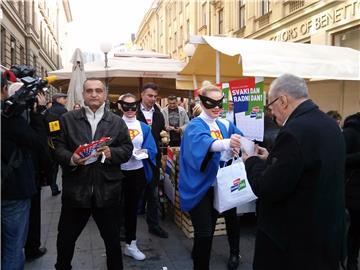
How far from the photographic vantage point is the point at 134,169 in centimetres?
448

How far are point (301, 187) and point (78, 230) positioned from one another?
78.9 inches

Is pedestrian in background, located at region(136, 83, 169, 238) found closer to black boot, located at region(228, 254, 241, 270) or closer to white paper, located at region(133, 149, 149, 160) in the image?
white paper, located at region(133, 149, 149, 160)

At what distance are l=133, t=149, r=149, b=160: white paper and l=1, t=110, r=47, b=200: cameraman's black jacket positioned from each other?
1.46 m

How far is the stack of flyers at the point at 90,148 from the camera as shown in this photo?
3.10m

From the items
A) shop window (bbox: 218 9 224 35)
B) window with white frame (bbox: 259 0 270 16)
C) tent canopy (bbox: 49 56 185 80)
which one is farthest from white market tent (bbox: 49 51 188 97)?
shop window (bbox: 218 9 224 35)

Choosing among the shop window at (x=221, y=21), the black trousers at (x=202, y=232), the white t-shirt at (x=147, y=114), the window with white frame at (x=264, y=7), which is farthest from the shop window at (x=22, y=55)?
the black trousers at (x=202, y=232)

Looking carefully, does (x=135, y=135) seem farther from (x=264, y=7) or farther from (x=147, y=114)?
(x=264, y=7)

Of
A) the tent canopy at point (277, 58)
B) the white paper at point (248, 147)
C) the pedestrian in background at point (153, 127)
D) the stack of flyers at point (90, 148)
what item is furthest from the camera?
the tent canopy at point (277, 58)

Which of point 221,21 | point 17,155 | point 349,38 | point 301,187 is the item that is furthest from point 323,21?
point 17,155

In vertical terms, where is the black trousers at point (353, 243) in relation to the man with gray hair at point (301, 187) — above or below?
below

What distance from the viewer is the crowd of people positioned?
2.21 m

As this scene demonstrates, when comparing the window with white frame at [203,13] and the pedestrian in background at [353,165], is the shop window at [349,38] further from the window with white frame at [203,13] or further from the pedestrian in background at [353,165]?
the window with white frame at [203,13]

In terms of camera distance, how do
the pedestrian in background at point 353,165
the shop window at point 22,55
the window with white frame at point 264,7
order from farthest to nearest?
the shop window at point 22,55 < the window with white frame at point 264,7 < the pedestrian in background at point 353,165

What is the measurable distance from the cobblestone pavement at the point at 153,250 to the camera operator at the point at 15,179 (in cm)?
123
